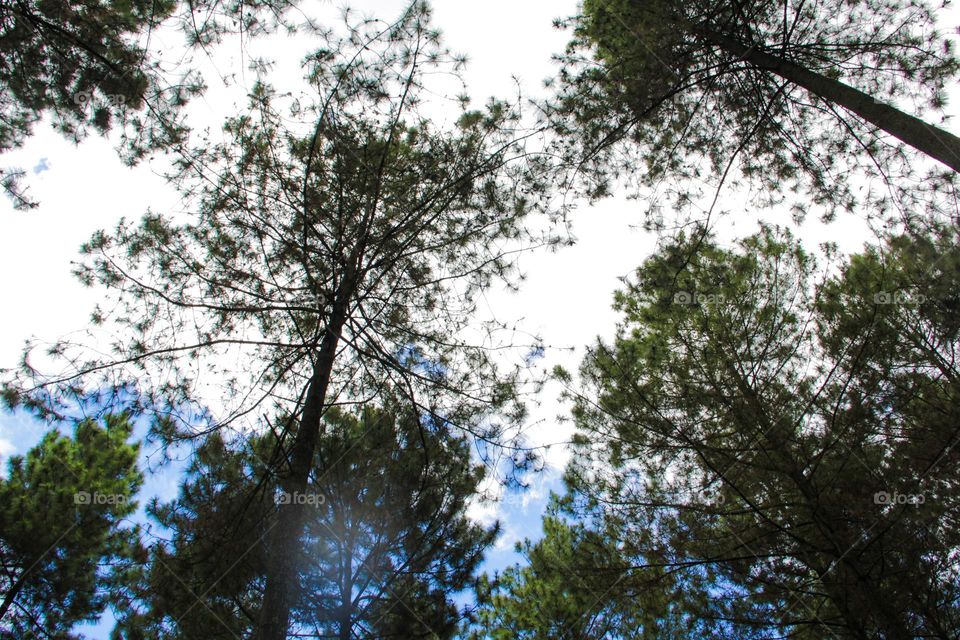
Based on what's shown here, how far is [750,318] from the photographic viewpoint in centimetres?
617

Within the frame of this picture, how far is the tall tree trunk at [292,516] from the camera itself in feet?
10.9

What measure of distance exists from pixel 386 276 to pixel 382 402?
4.24 feet

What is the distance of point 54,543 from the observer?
7117 mm

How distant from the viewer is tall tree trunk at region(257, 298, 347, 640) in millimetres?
3322

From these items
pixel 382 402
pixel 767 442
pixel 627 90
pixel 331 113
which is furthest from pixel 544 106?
pixel 767 442
